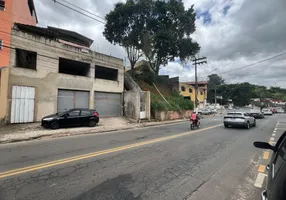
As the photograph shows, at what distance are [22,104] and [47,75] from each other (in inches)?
123

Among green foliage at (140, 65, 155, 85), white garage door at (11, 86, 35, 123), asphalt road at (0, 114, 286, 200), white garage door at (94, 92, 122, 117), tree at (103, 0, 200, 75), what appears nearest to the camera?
asphalt road at (0, 114, 286, 200)

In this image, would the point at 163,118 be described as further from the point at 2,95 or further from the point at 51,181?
the point at 51,181

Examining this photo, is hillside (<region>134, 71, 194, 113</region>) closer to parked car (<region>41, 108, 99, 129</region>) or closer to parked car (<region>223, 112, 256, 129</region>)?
parked car (<region>223, 112, 256, 129</region>)

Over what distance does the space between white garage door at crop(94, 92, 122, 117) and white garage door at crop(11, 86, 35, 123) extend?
599 centimetres

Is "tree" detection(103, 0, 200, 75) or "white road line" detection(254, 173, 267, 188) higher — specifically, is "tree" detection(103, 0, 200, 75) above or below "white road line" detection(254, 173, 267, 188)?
above

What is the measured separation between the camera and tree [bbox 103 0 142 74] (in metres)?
26.8

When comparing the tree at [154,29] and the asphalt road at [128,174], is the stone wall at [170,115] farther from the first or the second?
the asphalt road at [128,174]

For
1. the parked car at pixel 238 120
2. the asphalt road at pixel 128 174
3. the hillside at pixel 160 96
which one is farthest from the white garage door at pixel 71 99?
the parked car at pixel 238 120

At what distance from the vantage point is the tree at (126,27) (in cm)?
2675

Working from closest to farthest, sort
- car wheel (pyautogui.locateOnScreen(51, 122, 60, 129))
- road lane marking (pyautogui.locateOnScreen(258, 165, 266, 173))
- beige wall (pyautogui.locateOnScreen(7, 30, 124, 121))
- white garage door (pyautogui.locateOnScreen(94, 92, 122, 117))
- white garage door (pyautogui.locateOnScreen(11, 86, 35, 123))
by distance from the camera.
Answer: road lane marking (pyautogui.locateOnScreen(258, 165, 266, 173)) < car wheel (pyautogui.locateOnScreen(51, 122, 60, 129)) < white garage door (pyautogui.locateOnScreen(11, 86, 35, 123)) < beige wall (pyautogui.locateOnScreen(7, 30, 124, 121)) < white garage door (pyautogui.locateOnScreen(94, 92, 122, 117))

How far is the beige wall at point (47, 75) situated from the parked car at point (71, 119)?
2.67 m

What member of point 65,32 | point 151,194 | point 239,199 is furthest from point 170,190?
point 65,32

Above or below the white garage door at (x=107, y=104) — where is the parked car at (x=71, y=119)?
below

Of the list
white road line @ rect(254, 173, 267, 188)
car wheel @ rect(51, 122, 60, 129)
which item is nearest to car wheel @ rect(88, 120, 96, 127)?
car wheel @ rect(51, 122, 60, 129)
